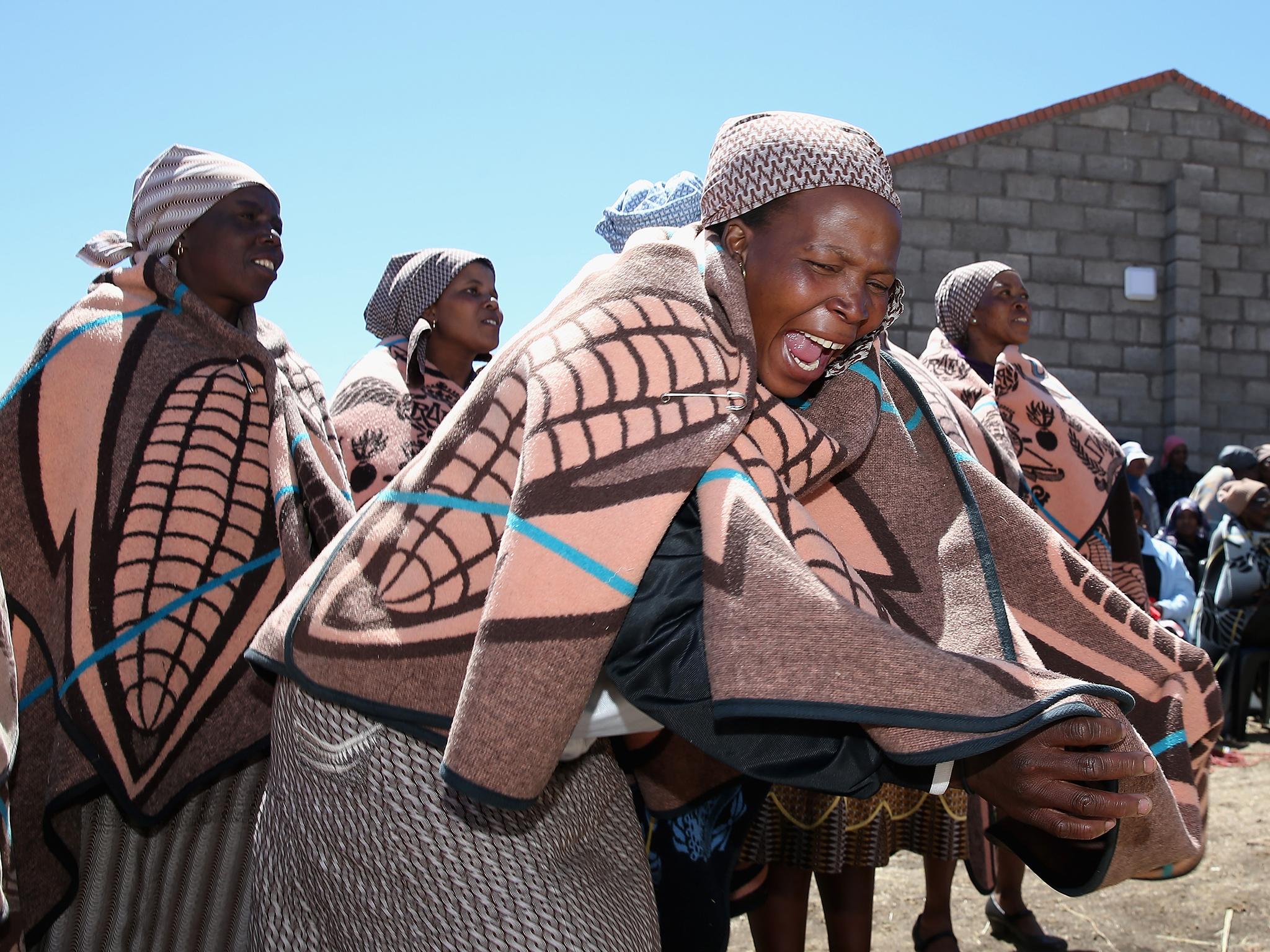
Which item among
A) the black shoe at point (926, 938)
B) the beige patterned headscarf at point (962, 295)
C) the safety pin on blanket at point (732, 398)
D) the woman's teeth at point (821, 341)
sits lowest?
the black shoe at point (926, 938)

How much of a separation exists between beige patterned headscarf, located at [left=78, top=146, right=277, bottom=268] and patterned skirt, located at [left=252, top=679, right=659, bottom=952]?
1.95 meters

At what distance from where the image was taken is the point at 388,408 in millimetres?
4734

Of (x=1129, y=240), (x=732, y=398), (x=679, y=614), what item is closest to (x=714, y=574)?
(x=679, y=614)

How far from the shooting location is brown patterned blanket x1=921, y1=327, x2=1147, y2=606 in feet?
14.1

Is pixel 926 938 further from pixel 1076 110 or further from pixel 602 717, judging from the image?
pixel 1076 110

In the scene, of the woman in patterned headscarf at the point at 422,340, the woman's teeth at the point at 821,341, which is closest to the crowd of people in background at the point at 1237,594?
the woman in patterned headscarf at the point at 422,340

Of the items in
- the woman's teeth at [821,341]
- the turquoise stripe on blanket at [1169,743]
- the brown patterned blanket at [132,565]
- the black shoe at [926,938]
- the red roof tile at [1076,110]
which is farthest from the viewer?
the red roof tile at [1076,110]

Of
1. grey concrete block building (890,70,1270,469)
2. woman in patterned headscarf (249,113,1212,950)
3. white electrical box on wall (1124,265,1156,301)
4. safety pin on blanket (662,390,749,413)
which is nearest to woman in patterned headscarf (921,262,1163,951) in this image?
woman in patterned headscarf (249,113,1212,950)

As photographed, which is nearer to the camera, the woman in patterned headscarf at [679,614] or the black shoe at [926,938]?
the woman in patterned headscarf at [679,614]

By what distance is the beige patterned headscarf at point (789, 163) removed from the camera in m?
1.93

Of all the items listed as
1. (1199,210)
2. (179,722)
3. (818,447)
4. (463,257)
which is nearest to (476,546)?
(818,447)

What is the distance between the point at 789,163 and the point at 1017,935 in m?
3.09

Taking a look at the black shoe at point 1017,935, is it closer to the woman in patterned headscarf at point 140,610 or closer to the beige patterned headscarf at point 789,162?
the woman in patterned headscarf at point 140,610

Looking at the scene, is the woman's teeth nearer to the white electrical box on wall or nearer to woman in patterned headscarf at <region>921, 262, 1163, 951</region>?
woman in patterned headscarf at <region>921, 262, 1163, 951</region>
